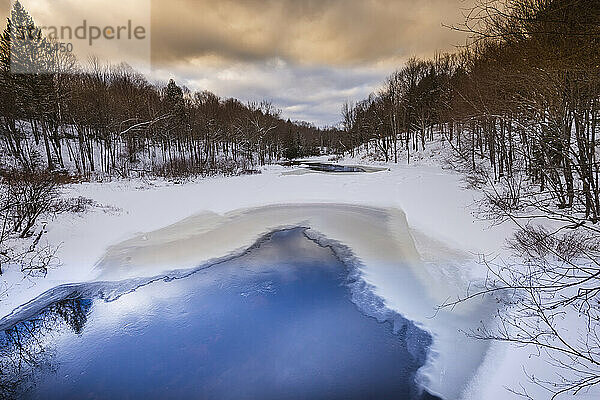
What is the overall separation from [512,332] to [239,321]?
13.3 ft

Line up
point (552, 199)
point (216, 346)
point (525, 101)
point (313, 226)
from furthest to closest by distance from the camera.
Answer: point (313, 226), point (525, 101), point (552, 199), point (216, 346)

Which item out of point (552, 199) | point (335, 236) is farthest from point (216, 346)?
point (552, 199)

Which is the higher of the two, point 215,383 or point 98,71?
point 98,71

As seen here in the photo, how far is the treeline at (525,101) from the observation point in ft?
9.32

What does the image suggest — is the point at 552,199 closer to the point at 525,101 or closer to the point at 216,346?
the point at 525,101

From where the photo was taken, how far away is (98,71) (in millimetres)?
39188

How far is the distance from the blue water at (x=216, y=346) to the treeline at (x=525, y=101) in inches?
112

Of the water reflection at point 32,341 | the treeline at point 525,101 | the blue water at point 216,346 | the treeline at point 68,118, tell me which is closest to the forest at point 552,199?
the treeline at point 525,101

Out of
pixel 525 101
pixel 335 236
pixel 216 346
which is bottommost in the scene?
pixel 216 346

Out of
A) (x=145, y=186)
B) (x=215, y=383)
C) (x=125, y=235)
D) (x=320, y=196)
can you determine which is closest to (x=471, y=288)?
(x=215, y=383)

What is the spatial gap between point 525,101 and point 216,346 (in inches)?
340

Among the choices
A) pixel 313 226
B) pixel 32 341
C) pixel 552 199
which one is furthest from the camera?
pixel 313 226

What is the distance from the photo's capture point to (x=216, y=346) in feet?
15.1

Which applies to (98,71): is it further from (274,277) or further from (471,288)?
(471,288)
